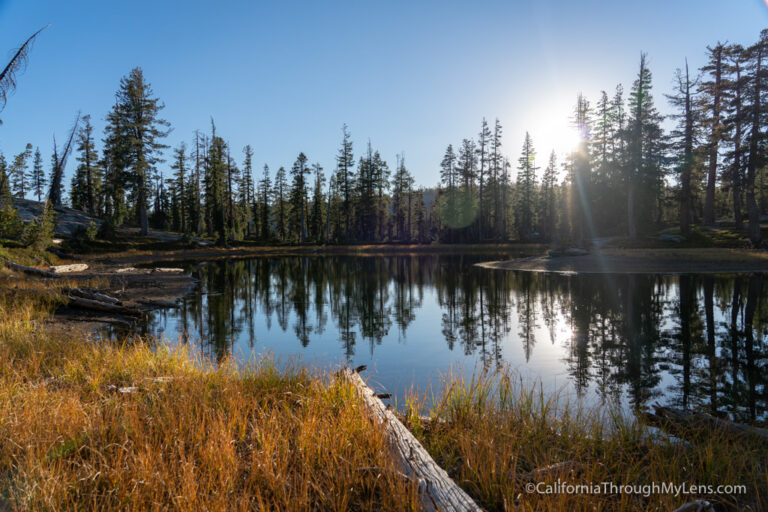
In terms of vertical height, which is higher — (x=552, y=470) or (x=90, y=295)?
(x=90, y=295)

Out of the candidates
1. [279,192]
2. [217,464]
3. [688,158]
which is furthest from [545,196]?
[217,464]

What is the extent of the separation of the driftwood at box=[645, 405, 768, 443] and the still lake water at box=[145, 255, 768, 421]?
1.15 m

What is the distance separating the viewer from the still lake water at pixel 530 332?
26.4ft

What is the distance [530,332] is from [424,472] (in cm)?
1044

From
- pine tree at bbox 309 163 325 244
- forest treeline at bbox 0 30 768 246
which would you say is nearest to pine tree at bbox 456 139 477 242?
forest treeline at bbox 0 30 768 246

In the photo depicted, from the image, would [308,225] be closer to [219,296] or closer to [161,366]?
[219,296]

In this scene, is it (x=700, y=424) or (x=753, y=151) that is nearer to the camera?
(x=700, y=424)

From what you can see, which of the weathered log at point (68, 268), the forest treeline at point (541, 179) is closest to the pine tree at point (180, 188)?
the forest treeline at point (541, 179)

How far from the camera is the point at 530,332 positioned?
12914mm

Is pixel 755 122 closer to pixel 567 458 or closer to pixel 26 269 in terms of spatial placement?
pixel 567 458

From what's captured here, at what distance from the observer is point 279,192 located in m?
91.1

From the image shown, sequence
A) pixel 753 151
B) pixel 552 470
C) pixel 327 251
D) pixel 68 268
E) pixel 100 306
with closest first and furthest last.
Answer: pixel 552 470 → pixel 100 306 → pixel 68 268 → pixel 753 151 → pixel 327 251

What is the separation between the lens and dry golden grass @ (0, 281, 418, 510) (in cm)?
316

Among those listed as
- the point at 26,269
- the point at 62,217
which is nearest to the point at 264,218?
the point at 62,217
